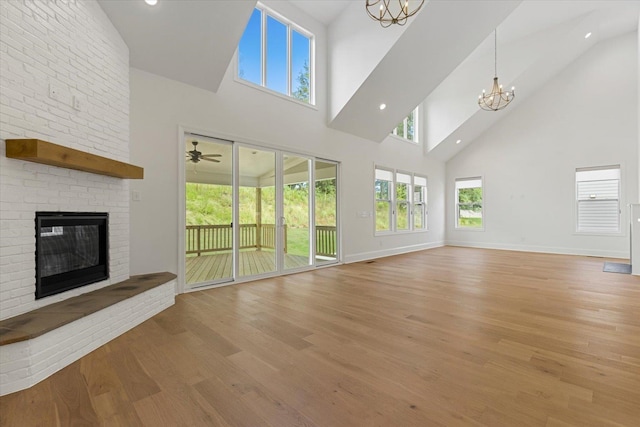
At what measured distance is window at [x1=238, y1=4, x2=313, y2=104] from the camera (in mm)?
4703

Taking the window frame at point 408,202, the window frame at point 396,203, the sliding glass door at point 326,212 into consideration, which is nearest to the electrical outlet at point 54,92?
the sliding glass door at point 326,212

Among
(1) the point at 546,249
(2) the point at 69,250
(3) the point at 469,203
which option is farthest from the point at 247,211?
(1) the point at 546,249

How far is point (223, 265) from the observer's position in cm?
460

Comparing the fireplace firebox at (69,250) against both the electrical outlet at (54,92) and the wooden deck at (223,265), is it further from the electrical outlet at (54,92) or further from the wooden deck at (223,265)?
the wooden deck at (223,265)

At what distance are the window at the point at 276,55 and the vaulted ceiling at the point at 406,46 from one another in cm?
40

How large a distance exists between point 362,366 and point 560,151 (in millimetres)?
8554

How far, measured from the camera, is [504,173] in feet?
27.5

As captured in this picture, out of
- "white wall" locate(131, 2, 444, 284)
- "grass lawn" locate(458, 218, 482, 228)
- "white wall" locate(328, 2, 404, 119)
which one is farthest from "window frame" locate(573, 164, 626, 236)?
"white wall" locate(328, 2, 404, 119)

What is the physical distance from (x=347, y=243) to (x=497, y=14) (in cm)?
488

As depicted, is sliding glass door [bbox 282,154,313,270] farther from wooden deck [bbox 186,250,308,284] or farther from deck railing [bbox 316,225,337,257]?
deck railing [bbox 316,225,337,257]

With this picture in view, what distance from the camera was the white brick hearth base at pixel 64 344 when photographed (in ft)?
5.66

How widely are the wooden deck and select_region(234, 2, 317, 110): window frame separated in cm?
275

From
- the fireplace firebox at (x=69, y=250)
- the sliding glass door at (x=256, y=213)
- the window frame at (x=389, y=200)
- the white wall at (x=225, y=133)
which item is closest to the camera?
the fireplace firebox at (x=69, y=250)

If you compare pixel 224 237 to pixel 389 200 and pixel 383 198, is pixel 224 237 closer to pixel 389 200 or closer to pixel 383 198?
pixel 383 198
